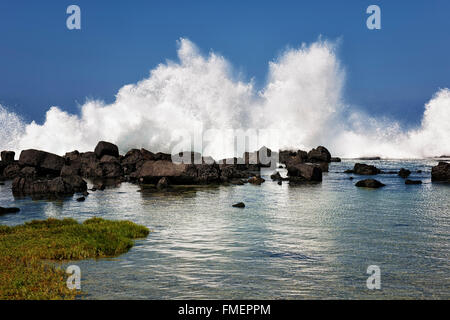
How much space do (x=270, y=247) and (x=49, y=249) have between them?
35.8 feet

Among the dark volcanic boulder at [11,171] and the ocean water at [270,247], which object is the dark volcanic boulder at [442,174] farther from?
the dark volcanic boulder at [11,171]

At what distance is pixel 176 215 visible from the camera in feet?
115

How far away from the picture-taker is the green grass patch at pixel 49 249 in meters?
15.3

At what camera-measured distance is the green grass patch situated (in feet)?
50.2

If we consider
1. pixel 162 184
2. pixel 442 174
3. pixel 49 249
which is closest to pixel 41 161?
pixel 162 184

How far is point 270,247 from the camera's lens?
912 inches

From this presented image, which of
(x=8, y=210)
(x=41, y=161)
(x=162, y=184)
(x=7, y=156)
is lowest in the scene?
(x=8, y=210)

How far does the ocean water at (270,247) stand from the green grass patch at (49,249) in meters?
1.12

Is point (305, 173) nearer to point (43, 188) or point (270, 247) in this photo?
point (43, 188)

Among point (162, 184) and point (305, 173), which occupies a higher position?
point (305, 173)

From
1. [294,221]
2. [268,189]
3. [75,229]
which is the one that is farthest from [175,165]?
[75,229]

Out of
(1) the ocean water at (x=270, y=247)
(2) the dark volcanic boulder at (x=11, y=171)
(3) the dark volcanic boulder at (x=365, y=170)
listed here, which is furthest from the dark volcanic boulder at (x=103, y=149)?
(3) the dark volcanic boulder at (x=365, y=170)
